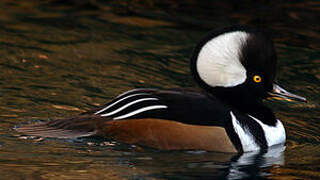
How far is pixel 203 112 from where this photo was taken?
283 inches

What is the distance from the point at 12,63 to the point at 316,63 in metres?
4.20

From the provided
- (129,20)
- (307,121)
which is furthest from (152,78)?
(129,20)

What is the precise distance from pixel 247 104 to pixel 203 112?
665mm

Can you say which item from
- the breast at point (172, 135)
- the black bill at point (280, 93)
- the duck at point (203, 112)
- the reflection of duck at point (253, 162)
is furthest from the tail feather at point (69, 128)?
the black bill at point (280, 93)

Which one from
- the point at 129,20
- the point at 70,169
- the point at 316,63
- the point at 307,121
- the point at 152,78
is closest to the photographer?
the point at 70,169

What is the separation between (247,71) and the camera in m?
7.46

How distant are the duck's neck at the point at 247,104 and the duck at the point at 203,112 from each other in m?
0.01

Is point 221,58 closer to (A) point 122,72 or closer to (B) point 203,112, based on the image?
(B) point 203,112

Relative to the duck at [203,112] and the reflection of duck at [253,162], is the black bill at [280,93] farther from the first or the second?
the reflection of duck at [253,162]

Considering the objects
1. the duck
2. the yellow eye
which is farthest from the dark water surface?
the yellow eye

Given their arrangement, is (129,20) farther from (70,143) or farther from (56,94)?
(70,143)

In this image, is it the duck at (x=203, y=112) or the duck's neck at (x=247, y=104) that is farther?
the duck's neck at (x=247, y=104)

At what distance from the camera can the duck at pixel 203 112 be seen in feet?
23.6

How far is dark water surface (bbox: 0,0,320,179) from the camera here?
6.87 metres
